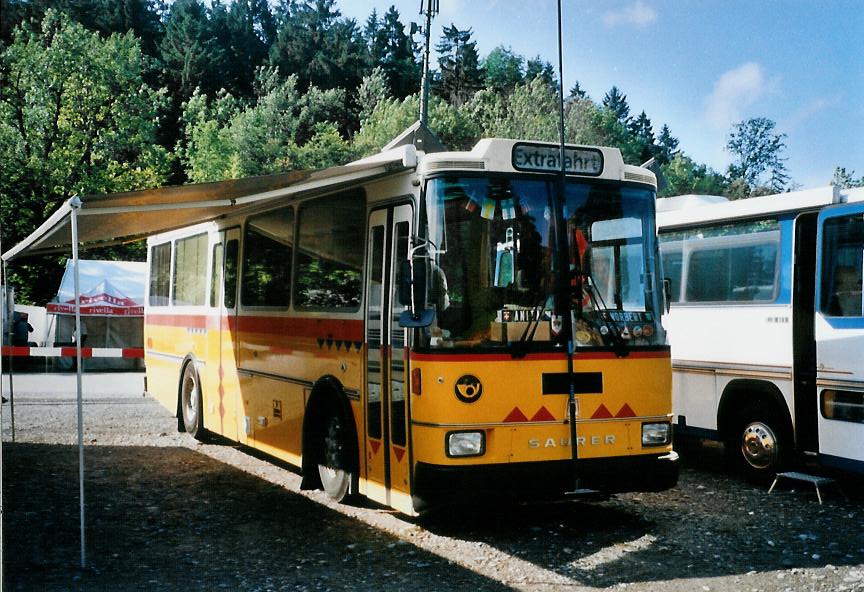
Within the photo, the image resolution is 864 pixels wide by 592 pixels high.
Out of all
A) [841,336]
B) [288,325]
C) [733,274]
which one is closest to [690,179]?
[733,274]

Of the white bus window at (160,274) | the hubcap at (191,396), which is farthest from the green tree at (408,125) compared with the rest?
the hubcap at (191,396)

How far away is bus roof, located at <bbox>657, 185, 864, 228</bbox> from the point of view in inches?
356

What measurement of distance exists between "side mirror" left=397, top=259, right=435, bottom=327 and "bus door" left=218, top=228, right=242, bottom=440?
174 inches

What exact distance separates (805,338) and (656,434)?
2734mm

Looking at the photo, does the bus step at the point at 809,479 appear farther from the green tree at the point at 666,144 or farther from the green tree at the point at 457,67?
the green tree at the point at 666,144

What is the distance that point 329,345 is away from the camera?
827cm

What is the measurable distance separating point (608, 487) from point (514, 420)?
0.91 metres

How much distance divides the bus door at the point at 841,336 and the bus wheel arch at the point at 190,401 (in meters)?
7.33

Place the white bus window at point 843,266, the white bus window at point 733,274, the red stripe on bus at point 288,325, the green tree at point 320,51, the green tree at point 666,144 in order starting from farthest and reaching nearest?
1. the green tree at point 666,144
2. the green tree at point 320,51
3. the white bus window at point 733,274
4. the white bus window at point 843,266
5. the red stripe on bus at point 288,325

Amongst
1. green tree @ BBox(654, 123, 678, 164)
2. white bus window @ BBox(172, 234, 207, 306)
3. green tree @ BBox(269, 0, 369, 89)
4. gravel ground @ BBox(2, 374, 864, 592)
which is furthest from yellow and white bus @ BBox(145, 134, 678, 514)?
green tree @ BBox(654, 123, 678, 164)

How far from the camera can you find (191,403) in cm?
1265

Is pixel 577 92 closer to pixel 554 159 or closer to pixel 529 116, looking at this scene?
pixel 529 116

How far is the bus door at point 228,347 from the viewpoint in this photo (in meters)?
10.6

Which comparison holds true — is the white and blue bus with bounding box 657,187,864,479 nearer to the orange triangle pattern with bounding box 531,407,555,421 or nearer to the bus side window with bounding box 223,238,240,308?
the orange triangle pattern with bounding box 531,407,555,421
